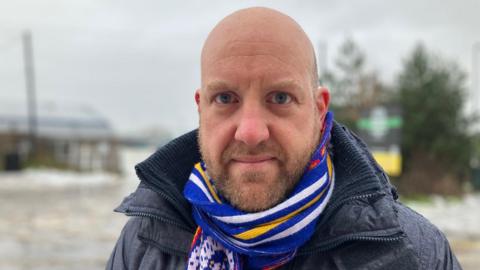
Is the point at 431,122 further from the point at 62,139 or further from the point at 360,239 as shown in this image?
the point at 62,139

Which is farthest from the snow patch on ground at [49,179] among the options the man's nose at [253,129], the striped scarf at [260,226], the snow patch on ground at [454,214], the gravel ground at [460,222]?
the man's nose at [253,129]

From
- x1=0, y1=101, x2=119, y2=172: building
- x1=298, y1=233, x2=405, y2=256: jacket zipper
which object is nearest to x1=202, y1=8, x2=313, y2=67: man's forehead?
x1=298, y1=233, x2=405, y2=256: jacket zipper

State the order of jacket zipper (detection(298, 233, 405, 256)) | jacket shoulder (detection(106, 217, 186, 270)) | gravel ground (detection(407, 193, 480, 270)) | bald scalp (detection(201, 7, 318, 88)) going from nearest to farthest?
jacket zipper (detection(298, 233, 405, 256)), bald scalp (detection(201, 7, 318, 88)), jacket shoulder (detection(106, 217, 186, 270)), gravel ground (detection(407, 193, 480, 270))

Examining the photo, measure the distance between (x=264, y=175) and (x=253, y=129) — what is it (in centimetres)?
15

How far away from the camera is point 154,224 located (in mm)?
1906

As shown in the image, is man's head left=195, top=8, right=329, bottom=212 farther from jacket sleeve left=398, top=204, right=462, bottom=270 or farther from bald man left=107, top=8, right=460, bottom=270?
jacket sleeve left=398, top=204, right=462, bottom=270

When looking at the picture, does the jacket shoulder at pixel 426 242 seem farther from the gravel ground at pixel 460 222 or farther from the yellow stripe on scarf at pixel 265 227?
the gravel ground at pixel 460 222

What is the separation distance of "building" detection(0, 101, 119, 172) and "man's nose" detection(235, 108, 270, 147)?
93.9 ft

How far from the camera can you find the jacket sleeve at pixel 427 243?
1.63 m

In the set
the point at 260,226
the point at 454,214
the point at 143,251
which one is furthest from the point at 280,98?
the point at 454,214

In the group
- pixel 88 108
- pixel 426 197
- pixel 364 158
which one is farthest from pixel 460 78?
pixel 88 108

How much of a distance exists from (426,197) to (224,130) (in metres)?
15.1

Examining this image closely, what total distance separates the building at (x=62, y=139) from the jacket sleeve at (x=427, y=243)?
28.8 metres

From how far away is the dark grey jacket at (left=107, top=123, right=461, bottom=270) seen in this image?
161 cm
